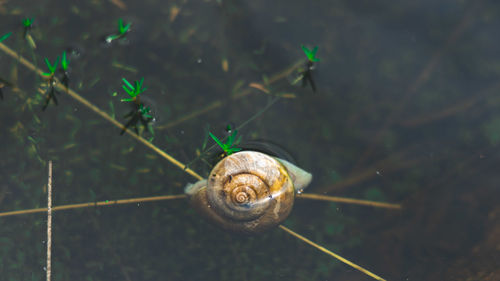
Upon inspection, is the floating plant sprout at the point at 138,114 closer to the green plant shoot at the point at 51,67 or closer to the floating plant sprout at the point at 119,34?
the floating plant sprout at the point at 119,34

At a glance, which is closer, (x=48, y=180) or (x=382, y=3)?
(x=382, y=3)

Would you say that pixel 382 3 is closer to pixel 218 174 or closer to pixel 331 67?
pixel 331 67

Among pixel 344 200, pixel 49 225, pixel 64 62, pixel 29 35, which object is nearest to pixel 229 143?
pixel 344 200

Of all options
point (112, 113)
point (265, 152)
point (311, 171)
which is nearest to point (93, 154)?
point (112, 113)

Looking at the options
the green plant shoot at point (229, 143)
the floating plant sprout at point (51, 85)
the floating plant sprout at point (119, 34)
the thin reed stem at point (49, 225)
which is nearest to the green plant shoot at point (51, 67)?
the floating plant sprout at point (51, 85)

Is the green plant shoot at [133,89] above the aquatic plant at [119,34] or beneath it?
beneath

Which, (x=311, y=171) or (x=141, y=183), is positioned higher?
(x=311, y=171)
